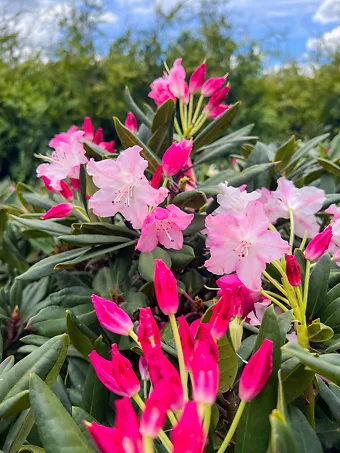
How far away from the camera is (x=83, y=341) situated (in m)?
0.78

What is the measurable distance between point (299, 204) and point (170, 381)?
0.55 m

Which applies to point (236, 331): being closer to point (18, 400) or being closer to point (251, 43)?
point (18, 400)

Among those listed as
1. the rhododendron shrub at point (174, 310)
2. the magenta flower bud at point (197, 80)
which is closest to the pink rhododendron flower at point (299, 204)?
the rhododendron shrub at point (174, 310)

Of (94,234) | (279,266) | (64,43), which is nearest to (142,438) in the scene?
(279,266)

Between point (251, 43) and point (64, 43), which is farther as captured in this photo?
point (64, 43)

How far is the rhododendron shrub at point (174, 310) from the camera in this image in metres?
0.49

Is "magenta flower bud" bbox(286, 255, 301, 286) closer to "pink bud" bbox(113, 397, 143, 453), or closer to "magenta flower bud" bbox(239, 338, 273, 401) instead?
"magenta flower bud" bbox(239, 338, 273, 401)

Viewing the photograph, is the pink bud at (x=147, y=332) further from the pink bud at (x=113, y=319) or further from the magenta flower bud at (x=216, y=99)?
the magenta flower bud at (x=216, y=99)

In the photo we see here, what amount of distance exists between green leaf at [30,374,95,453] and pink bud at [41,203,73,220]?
46cm

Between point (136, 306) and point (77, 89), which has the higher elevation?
point (77, 89)

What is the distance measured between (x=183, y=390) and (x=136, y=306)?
0.36 m

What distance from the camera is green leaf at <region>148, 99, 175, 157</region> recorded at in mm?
961

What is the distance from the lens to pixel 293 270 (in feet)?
2.18

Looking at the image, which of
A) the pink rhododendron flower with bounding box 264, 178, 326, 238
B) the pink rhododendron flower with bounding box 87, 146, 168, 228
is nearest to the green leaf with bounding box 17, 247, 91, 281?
the pink rhododendron flower with bounding box 87, 146, 168, 228
